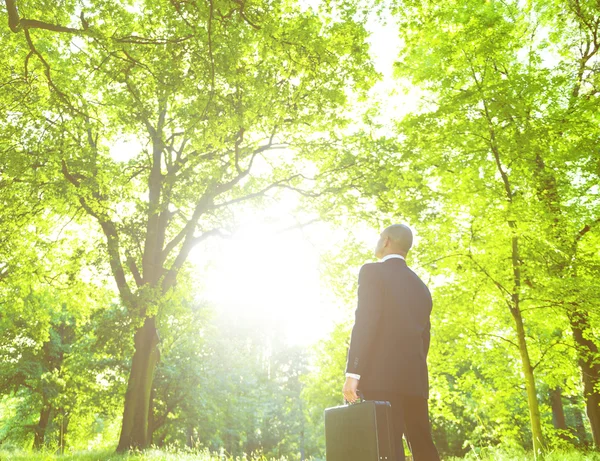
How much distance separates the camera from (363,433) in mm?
2748

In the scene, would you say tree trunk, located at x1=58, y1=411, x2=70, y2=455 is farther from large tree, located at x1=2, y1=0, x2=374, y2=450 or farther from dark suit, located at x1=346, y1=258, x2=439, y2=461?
dark suit, located at x1=346, y1=258, x2=439, y2=461

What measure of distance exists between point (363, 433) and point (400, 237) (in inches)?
60.6

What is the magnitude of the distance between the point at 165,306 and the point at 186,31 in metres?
7.50

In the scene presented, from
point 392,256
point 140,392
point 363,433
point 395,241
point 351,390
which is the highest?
point 395,241

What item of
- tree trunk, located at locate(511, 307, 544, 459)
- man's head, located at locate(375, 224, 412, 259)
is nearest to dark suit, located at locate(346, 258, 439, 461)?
man's head, located at locate(375, 224, 412, 259)

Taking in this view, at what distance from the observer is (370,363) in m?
3.14

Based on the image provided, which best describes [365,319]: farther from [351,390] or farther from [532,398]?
[532,398]

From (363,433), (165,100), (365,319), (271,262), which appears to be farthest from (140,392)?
(363,433)

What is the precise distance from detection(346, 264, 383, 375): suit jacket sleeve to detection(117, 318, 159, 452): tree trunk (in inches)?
451

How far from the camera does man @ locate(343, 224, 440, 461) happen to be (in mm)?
3064

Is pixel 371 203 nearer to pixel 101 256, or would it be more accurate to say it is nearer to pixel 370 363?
pixel 101 256

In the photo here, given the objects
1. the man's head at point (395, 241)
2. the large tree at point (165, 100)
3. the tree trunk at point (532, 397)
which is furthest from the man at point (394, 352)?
the tree trunk at point (532, 397)

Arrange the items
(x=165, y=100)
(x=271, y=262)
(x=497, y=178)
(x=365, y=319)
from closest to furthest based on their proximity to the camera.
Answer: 1. (x=365, y=319)
2. (x=165, y=100)
3. (x=497, y=178)
4. (x=271, y=262)

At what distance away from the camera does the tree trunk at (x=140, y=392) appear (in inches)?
494
